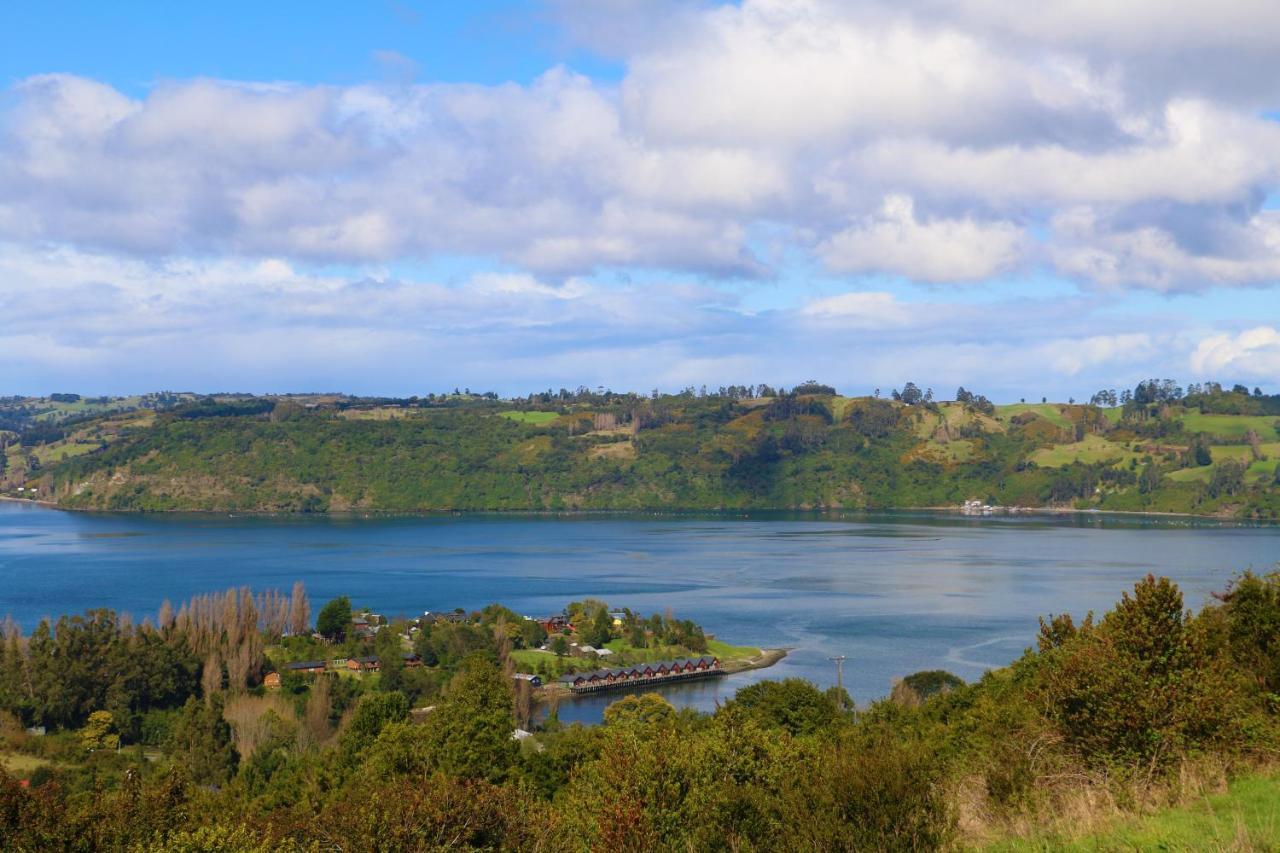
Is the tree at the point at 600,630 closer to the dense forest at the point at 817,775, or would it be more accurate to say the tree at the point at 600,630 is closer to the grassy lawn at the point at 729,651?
the grassy lawn at the point at 729,651

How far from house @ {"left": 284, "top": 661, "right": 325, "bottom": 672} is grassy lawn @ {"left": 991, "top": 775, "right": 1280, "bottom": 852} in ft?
144

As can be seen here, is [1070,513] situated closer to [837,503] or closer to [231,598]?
[837,503]

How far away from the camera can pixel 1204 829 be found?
7.76 m

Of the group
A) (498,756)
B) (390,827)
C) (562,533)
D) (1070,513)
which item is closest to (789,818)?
(390,827)

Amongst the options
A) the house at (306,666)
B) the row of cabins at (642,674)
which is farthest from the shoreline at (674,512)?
the row of cabins at (642,674)

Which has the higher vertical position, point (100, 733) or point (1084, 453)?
point (1084, 453)

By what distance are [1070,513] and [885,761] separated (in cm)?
16765

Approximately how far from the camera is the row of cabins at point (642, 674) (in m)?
50.7

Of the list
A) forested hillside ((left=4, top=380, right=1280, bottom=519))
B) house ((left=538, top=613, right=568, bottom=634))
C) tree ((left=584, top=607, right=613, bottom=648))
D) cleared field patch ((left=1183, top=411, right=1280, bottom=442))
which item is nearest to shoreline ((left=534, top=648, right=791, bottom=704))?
A: tree ((left=584, top=607, right=613, bottom=648))

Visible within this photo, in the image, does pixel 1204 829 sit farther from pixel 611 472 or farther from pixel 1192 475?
pixel 611 472

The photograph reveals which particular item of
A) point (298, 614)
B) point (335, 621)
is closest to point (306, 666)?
point (335, 621)

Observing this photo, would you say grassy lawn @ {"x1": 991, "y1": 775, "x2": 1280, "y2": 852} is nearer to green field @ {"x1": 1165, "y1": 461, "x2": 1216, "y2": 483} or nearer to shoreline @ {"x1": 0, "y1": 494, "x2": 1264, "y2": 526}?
shoreline @ {"x1": 0, "y1": 494, "x2": 1264, "y2": 526}

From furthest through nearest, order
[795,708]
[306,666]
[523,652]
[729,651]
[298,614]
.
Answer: [298,614] < [523,652] < [729,651] < [306,666] < [795,708]

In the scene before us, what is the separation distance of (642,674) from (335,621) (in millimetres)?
15768
